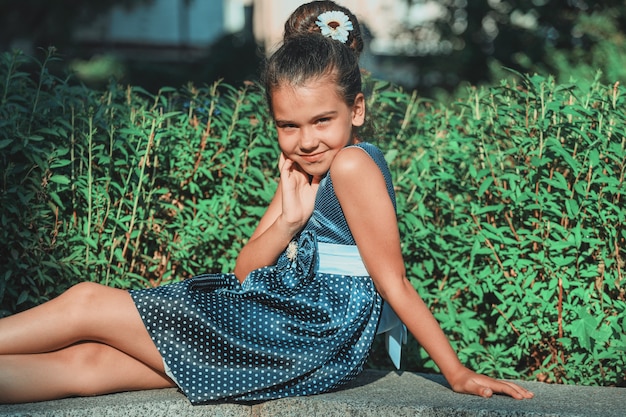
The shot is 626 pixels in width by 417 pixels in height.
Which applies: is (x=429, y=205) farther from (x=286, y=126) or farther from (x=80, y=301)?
(x=80, y=301)

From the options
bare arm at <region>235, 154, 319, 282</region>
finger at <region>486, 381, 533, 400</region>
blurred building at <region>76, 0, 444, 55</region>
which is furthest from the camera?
blurred building at <region>76, 0, 444, 55</region>

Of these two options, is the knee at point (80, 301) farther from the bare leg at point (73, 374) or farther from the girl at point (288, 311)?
the bare leg at point (73, 374)

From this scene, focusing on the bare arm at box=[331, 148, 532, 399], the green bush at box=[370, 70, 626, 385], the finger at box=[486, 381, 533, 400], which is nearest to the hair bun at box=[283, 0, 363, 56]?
the bare arm at box=[331, 148, 532, 399]

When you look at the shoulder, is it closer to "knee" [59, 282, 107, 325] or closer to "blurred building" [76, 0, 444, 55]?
"knee" [59, 282, 107, 325]

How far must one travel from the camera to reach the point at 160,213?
363 centimetres

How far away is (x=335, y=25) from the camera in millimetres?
2992

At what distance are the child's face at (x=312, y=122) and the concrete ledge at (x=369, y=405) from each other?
0.77 meters

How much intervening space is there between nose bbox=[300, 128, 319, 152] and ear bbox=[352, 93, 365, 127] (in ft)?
0.64

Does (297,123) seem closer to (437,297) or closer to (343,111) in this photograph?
(343,111)

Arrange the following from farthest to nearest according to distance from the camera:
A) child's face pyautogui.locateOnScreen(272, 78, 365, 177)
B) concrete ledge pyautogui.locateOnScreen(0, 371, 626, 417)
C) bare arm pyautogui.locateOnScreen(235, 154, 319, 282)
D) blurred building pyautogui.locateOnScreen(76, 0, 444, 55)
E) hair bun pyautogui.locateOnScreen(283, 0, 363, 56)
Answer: blurred building pyautogui.locateOnScreen(76, 0, 444, 55) < hair bun pyautogui.locateOnScreen(283, 0, 363, 56) < bare arm pyautogui.locateOnScreen(235, 154, 319, 282) < child's face pyautogui.locateOnScreen(272, 78, 365, 177) < concrete ledge pyautogui.locateOnScreen(0, 371, 626, 417)

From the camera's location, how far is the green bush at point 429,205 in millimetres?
3164

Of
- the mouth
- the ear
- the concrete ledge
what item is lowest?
the concrete ledge

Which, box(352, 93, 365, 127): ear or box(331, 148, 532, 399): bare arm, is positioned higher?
box(352, 93, 365, 127): ear

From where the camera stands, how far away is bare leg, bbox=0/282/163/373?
8.56 feet
